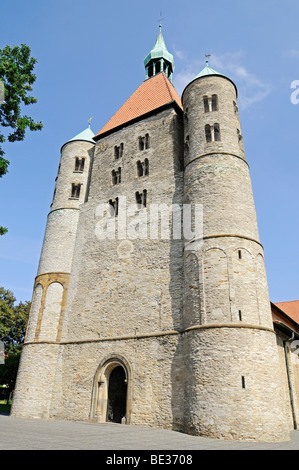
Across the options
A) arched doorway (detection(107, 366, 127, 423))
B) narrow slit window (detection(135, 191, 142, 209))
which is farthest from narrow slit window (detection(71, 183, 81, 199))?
arched doorway (detection(107, 366, 127, 423))

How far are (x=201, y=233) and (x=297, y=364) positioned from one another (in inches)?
476

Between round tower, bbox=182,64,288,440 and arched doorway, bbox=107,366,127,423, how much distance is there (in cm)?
559

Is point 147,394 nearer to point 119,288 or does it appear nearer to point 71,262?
point 119,288

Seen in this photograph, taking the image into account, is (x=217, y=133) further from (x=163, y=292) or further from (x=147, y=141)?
(x=163, y=292)

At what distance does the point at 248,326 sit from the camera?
1231 centimetres

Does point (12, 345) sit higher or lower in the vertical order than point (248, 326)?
higher

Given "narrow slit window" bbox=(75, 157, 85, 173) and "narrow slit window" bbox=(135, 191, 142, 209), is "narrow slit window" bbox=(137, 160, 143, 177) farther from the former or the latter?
"narrow slit window" bbox=(75, 157, 85, 173)

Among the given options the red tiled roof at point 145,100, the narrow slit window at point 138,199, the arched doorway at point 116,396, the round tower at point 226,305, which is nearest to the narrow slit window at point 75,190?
the red tiled roof at point 145,100

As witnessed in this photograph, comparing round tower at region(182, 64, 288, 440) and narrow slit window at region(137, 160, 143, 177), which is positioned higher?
narrow slit window at region(137, 160, 143, 177)

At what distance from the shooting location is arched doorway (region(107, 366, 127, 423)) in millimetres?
16391

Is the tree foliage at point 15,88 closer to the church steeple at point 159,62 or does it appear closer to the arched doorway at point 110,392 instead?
the arched doorway at point 110,392

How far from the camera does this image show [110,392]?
55.3ft

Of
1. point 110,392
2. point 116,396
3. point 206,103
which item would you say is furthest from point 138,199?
point 116,396

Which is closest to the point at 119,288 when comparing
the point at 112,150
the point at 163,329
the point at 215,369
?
the point at 163,329
